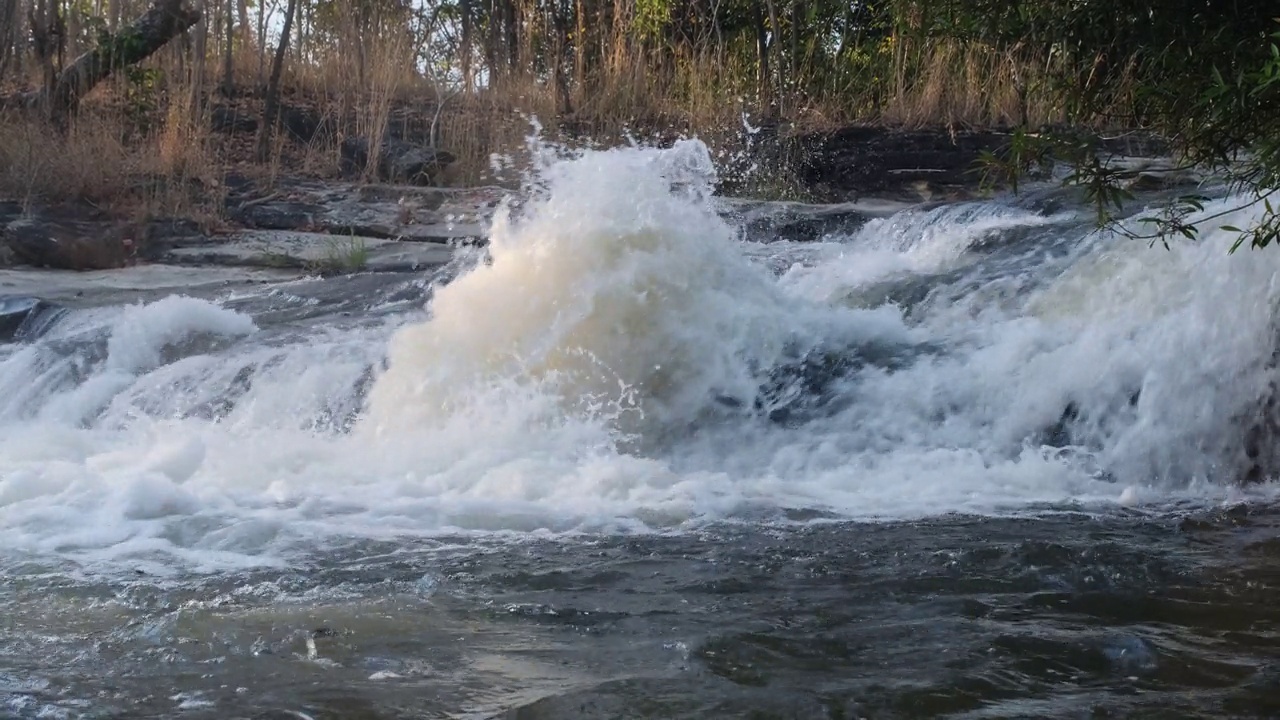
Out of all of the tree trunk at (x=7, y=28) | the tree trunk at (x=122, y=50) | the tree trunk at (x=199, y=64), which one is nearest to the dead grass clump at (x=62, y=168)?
the tree trunk at (x=199, y=64)

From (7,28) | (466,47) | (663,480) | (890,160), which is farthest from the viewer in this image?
(466,47)

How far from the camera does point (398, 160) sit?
1187 centimetres

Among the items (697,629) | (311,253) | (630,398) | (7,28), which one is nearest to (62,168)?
(311,253)

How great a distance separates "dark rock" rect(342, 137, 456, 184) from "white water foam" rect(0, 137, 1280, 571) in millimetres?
4208

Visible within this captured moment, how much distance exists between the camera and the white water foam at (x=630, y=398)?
16.3 ft

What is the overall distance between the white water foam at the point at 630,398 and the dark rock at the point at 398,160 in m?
4.21

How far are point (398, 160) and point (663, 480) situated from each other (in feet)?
23.8

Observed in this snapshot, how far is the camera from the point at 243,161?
12.7 m

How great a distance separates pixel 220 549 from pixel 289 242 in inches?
259

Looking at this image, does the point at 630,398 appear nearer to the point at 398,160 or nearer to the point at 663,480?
the point at 663,480

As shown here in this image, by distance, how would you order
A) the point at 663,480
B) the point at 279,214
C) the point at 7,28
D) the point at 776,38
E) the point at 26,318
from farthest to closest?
the point at 7,28
the point at 776,38
the point at 279,214
the point at 26,318
the point at 663,480

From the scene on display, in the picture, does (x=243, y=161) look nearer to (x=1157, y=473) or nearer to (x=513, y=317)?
(x=513, y=317)

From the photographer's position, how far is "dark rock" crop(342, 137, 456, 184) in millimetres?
11844

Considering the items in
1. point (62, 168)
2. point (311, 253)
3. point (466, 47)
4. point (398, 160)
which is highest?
point (466, 47)
